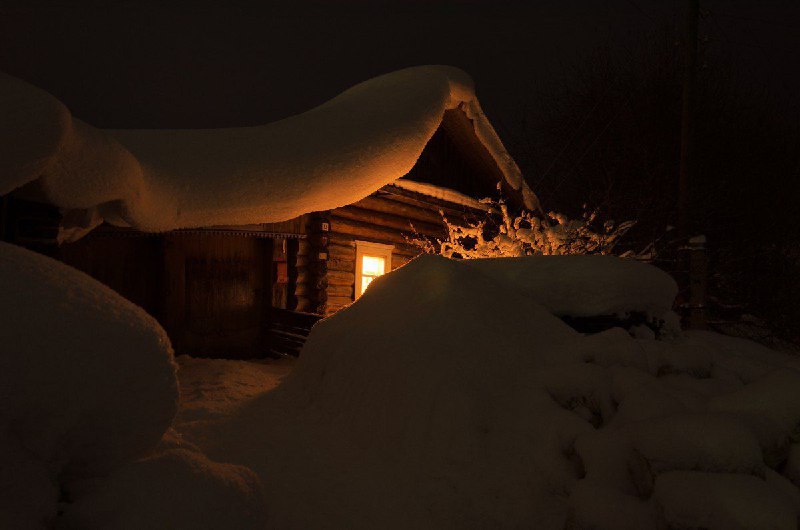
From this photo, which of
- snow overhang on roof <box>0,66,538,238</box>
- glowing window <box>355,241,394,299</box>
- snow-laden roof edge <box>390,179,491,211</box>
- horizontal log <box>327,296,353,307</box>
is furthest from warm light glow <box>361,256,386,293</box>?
snow overhang on roof <box>0,66,538,238</box>

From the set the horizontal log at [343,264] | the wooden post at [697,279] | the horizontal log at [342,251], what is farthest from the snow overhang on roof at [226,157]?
the wooden post at [697,279]

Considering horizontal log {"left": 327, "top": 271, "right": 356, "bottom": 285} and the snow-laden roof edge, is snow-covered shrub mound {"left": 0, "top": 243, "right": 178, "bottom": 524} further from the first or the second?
the snow-laden roof edge

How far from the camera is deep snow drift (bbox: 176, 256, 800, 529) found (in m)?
2.15

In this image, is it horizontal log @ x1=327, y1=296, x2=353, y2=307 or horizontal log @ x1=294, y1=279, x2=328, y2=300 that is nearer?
horizontal log @ x1=294, y1=279, x2=328, y2=300

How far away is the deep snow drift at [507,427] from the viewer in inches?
84.5

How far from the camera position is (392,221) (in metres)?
9.48

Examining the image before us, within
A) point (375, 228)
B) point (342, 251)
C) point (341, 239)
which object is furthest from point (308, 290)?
point (375, 228)

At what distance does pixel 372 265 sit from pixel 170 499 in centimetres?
762

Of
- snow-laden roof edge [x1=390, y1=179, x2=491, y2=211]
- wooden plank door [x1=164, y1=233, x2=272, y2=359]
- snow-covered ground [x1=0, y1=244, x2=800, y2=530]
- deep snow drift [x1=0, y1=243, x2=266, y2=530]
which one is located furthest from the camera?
snow-laden roof edge [x1=390, y1=179, x2=491, y2=211]

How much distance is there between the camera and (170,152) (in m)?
5.84

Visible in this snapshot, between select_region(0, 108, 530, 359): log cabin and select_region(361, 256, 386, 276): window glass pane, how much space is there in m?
0.02

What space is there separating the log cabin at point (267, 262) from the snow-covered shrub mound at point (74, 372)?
183 inches

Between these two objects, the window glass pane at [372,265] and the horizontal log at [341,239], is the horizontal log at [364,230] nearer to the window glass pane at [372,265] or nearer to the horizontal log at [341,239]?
the horizontal log at [341,239]

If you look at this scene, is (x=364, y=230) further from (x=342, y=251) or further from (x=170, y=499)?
(x=170, y=499)
